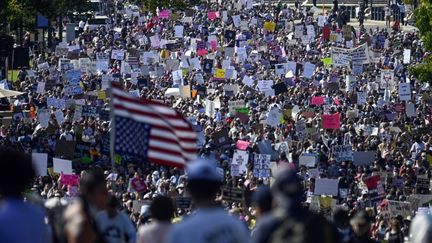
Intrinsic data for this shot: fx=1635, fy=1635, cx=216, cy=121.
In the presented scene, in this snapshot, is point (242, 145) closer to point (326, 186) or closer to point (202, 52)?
point (326, 186)

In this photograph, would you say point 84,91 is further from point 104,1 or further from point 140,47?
point 104,1

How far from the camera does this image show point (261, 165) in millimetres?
27156

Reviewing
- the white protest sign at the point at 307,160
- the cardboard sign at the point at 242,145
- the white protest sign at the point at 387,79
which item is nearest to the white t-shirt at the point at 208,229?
the white protest sign at the point at 307,160

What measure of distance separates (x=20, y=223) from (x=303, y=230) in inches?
59.1

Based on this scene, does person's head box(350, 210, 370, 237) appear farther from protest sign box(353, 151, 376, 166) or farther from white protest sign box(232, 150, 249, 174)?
protest sign box(353, 151, 376, 166)

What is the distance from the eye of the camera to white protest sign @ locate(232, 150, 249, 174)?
27.7 metres

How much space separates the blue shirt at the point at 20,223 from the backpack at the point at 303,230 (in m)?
1.27

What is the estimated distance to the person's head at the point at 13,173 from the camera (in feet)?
29.1

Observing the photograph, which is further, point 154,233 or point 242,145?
point 242,145

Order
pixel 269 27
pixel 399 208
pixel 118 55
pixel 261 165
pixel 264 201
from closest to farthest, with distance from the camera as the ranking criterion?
pixel 264 201, pixel 399 208, pixel 261 165, pixel 118 55, pixel 269 27

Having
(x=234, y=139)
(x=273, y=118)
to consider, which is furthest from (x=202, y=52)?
(x=234, y=139)

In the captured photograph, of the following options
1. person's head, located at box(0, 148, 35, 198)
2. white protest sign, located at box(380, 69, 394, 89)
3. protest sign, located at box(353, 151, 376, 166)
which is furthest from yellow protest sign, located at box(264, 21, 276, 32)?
person's head, located at box(0, 148, 35, 198)

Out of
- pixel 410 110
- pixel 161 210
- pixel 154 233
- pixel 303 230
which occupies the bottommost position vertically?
pixel 410 110

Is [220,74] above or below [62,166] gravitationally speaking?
below
